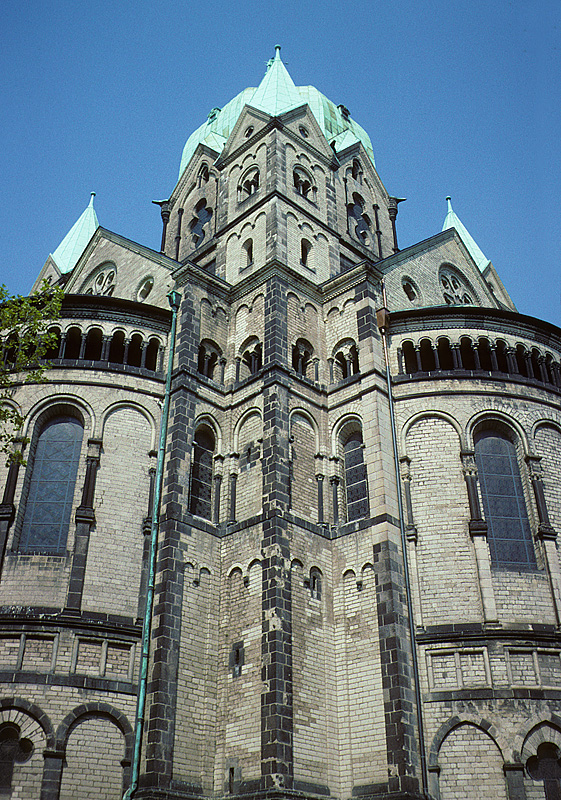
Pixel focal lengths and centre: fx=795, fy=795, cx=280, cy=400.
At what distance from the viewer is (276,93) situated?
38.2 m

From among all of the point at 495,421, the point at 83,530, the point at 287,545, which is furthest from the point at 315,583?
the point at 495,421

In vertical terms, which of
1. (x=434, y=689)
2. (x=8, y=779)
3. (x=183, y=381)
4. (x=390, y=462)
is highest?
(x=183, y=381)

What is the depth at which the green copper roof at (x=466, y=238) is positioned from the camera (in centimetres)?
4416

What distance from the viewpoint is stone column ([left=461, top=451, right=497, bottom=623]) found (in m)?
23.4

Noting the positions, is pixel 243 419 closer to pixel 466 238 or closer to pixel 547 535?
pixel 547 535

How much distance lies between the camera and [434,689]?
22.5 m

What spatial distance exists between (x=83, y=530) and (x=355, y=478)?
355 inches

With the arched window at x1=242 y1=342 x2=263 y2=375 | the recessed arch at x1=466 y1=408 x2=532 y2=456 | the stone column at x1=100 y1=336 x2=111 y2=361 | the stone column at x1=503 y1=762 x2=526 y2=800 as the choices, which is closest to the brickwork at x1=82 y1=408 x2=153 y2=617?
the stone column at x1=100 y1=336 x2=111 y2=361

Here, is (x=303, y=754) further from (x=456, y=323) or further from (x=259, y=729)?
(x=456, y=323)

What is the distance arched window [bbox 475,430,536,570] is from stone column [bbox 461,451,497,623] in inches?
24.1

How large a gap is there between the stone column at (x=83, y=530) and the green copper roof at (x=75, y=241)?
69.2 ft

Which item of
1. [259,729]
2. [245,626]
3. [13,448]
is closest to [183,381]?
[13,448]

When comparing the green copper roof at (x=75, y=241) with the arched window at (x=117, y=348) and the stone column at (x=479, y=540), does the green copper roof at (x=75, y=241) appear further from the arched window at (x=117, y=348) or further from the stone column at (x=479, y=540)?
the stone column at (x=479, y=540)

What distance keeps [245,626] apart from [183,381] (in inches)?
332
